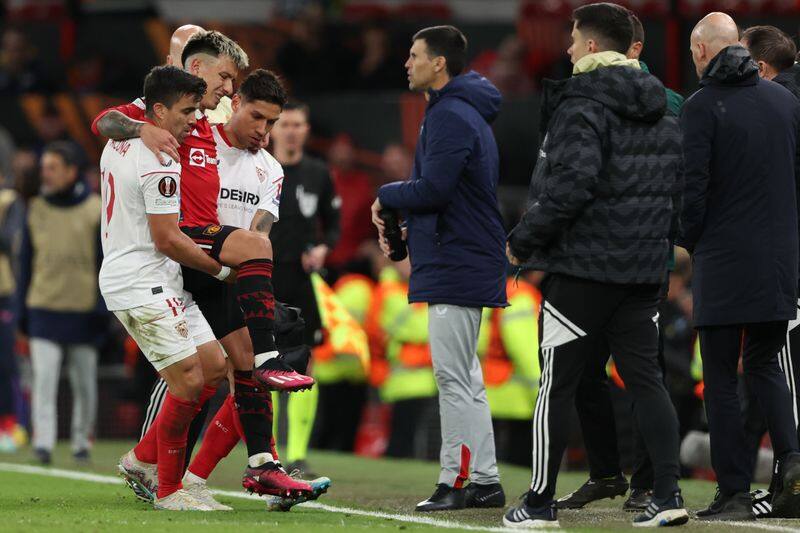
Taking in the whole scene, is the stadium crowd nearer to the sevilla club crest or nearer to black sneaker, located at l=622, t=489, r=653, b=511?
black sneaker, located at l=622, t=489, r=653, b=511

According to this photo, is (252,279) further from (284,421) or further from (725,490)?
(284,421)

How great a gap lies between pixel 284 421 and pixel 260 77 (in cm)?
644

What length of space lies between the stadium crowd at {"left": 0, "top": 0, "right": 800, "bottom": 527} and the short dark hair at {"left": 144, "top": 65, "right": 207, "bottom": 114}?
0.04 m

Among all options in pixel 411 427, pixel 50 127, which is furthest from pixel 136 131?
pixel 50 127

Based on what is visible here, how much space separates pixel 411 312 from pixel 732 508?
19.2 ft

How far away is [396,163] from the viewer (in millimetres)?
15016

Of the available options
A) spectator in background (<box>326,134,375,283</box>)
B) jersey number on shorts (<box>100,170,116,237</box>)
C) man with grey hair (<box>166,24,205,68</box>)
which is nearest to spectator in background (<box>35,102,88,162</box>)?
spectator in background (<box>326,134,375,283</box>)

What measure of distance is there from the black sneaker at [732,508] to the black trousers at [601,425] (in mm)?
634

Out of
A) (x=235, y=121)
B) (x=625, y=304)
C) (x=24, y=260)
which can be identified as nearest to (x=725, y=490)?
(x=625, y=304)

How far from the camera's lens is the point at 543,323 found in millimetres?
6363

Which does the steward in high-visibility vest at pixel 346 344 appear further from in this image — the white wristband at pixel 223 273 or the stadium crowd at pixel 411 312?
the white wristband at pixel 223 273

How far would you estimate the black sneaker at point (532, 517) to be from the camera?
6.19 meters

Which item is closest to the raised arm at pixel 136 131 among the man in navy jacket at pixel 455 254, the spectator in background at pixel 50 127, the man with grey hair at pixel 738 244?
the man in navy jacket at pixel 455 254

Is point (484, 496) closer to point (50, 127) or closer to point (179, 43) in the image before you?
point (179, 43)
